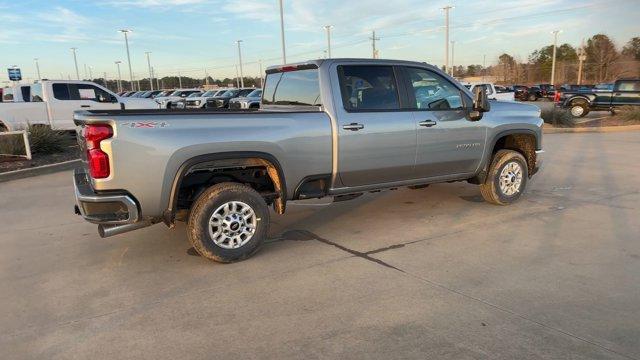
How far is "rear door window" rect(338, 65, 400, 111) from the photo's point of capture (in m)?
5.45

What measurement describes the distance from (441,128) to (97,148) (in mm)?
3818

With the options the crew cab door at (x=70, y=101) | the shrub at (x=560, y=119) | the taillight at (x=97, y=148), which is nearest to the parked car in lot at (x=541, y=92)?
the shrub at (x=560, y=119)

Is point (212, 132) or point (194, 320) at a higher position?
point (212, 132)

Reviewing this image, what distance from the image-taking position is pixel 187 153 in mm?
4480

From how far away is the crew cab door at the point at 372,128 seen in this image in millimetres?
5355

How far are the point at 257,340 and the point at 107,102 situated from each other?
15.1 m

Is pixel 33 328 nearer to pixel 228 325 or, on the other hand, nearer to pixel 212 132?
pixel 228 325

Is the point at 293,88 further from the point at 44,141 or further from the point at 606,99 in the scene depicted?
the point at 606,99

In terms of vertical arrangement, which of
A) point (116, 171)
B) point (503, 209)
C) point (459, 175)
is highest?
point (116, 171)

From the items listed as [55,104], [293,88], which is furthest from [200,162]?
[55,104]

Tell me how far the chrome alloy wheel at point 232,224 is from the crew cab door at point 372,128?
115 cm

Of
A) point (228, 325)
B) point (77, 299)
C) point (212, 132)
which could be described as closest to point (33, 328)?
point (77, 299)

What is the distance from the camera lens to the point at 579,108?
2328 cm

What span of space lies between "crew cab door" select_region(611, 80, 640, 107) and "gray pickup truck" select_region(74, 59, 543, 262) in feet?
61.4
